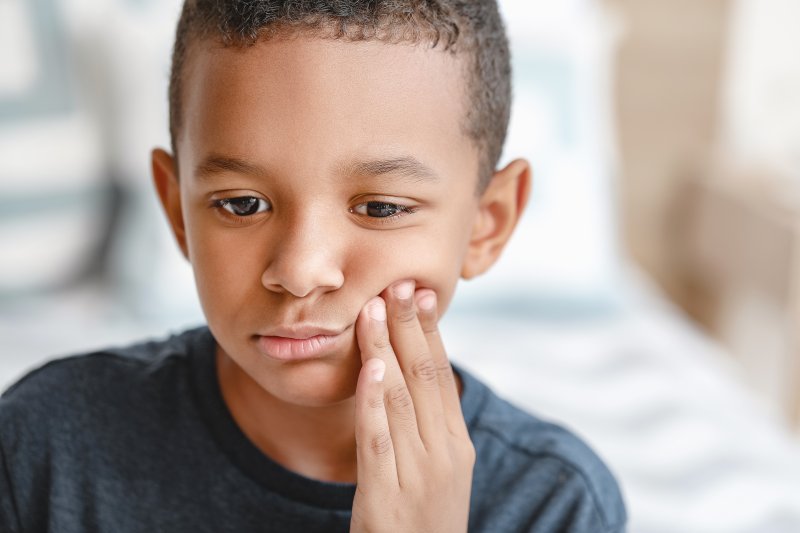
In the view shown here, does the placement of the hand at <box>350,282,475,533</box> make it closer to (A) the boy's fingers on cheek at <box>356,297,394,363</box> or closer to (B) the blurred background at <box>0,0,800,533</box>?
(A) the boy's fingers on cheek at <box>356,297,394,363</box>

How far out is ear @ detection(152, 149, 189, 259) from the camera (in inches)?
36.9

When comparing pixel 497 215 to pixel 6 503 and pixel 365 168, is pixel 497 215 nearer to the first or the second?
pixel 365 168

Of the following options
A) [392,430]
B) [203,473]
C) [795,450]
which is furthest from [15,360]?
[795,450]

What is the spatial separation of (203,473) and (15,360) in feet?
2.74

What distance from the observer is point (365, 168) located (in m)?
0.75

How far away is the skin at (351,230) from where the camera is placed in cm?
74

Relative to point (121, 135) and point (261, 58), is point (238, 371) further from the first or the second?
point (121, 135)

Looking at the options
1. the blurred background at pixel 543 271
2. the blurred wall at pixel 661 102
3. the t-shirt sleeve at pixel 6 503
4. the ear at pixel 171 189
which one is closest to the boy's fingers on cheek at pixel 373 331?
the ear at pixel 171 189

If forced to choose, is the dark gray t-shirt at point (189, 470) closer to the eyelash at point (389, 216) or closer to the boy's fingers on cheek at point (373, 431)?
the boy's fingers on cheek at point (373, 431)

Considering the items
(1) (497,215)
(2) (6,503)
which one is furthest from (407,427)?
(2) (6,503)

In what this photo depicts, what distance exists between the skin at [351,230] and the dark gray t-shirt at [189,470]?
0.30ft

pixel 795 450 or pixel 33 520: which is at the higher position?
pixel 33 520

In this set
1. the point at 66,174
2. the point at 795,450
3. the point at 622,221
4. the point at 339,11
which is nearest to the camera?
the point at 339,11

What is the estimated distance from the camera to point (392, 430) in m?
0.83
